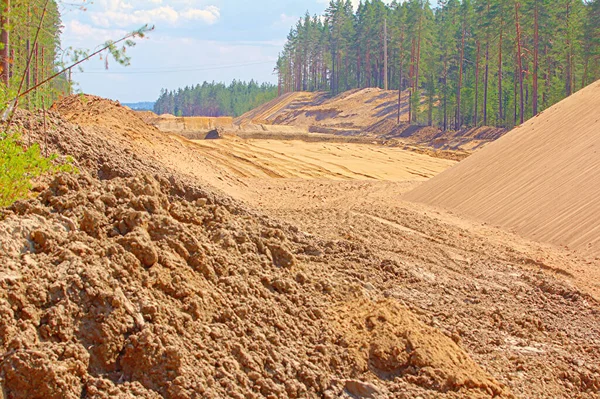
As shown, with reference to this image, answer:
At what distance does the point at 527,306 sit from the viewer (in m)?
7.67

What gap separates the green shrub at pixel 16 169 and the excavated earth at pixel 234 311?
0.67 feet

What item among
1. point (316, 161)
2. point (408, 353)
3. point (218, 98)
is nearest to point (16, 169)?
point (408, 353)

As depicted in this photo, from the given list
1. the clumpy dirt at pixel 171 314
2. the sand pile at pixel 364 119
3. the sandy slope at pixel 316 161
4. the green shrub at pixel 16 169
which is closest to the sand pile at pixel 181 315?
the clumpy dirt at pixel 171 314

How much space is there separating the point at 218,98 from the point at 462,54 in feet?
243

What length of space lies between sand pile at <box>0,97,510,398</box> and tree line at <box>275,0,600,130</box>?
31.9 m

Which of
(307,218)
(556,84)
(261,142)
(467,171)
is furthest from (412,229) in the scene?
(556,84)

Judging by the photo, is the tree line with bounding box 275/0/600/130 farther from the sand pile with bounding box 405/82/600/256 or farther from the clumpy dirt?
the clumpy dirt

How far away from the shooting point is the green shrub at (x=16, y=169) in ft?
18.3

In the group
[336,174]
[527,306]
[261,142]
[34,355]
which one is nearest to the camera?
[34,355]

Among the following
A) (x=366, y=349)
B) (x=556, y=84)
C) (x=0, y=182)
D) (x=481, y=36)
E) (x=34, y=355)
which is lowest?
(x=366, y=349)

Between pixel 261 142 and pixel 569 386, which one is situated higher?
pixel 261 142

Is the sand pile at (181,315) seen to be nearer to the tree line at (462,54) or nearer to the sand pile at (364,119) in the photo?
the sand pile at (364,119)

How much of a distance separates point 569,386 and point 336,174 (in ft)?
55.7

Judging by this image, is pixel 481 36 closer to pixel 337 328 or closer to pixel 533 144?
pixel 533 144
